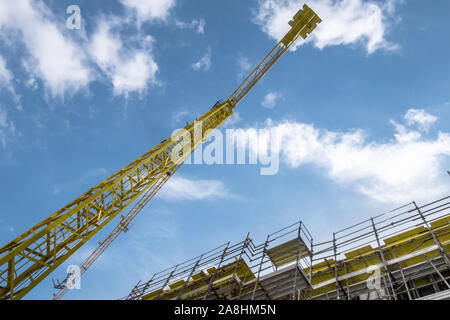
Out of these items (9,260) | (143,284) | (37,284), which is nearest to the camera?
(9,260)

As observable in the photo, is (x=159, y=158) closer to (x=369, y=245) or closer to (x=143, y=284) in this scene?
(x=143, y=284)

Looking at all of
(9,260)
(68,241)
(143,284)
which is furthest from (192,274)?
(9,260)

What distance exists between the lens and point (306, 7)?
2488cm

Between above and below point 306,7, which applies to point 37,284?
below

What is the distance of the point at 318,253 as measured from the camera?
14523 mm

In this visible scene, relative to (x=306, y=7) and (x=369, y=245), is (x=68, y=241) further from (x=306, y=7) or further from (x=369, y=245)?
(x=306, y=7)
